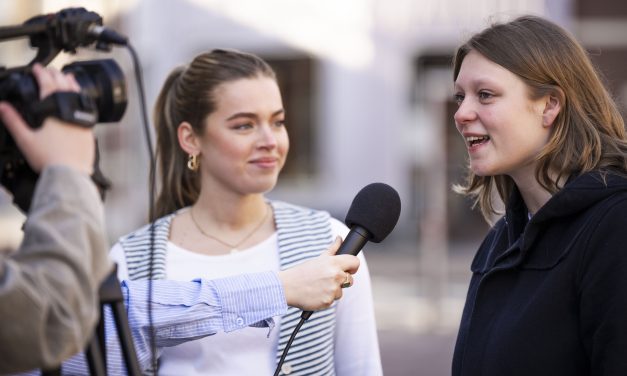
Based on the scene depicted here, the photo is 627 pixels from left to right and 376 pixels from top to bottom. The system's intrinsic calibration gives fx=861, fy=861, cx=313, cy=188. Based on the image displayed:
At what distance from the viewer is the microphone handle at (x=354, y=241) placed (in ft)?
6.91

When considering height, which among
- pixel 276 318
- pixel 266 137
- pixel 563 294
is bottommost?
pixel 276 318

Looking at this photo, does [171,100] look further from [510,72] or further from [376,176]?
[376,176]

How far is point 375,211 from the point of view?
2.18 m

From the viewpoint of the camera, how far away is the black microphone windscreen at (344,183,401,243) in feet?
7.04

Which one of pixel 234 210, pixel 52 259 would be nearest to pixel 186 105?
pixel 234 210

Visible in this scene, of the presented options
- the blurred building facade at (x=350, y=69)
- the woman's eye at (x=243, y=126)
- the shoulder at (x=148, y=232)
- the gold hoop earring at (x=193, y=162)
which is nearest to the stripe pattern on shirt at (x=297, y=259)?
the shoulder at (x=148, y=232)

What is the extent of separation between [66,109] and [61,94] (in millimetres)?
29

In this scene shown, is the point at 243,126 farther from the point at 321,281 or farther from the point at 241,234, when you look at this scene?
the point at 321,281

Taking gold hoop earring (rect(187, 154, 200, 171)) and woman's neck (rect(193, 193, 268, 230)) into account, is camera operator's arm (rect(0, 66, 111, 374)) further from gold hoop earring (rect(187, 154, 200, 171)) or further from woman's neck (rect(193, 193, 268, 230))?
gold hoop earring (rect(187, 154, 200, 171))

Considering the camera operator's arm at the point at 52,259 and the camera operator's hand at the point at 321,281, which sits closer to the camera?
the camera operator's arm at the point at 52,259

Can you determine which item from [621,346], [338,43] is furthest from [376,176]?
[621,346]

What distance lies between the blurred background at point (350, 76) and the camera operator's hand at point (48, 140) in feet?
38.1

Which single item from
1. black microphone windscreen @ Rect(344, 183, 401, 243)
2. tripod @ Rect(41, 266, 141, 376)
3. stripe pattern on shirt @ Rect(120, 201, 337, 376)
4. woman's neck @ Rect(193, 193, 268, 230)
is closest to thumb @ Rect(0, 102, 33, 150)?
tripod @ Rect(41, 266, 141, 376)

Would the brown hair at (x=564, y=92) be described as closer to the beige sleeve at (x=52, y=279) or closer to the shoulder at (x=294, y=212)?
the shoulder at (x=294, y=212)
